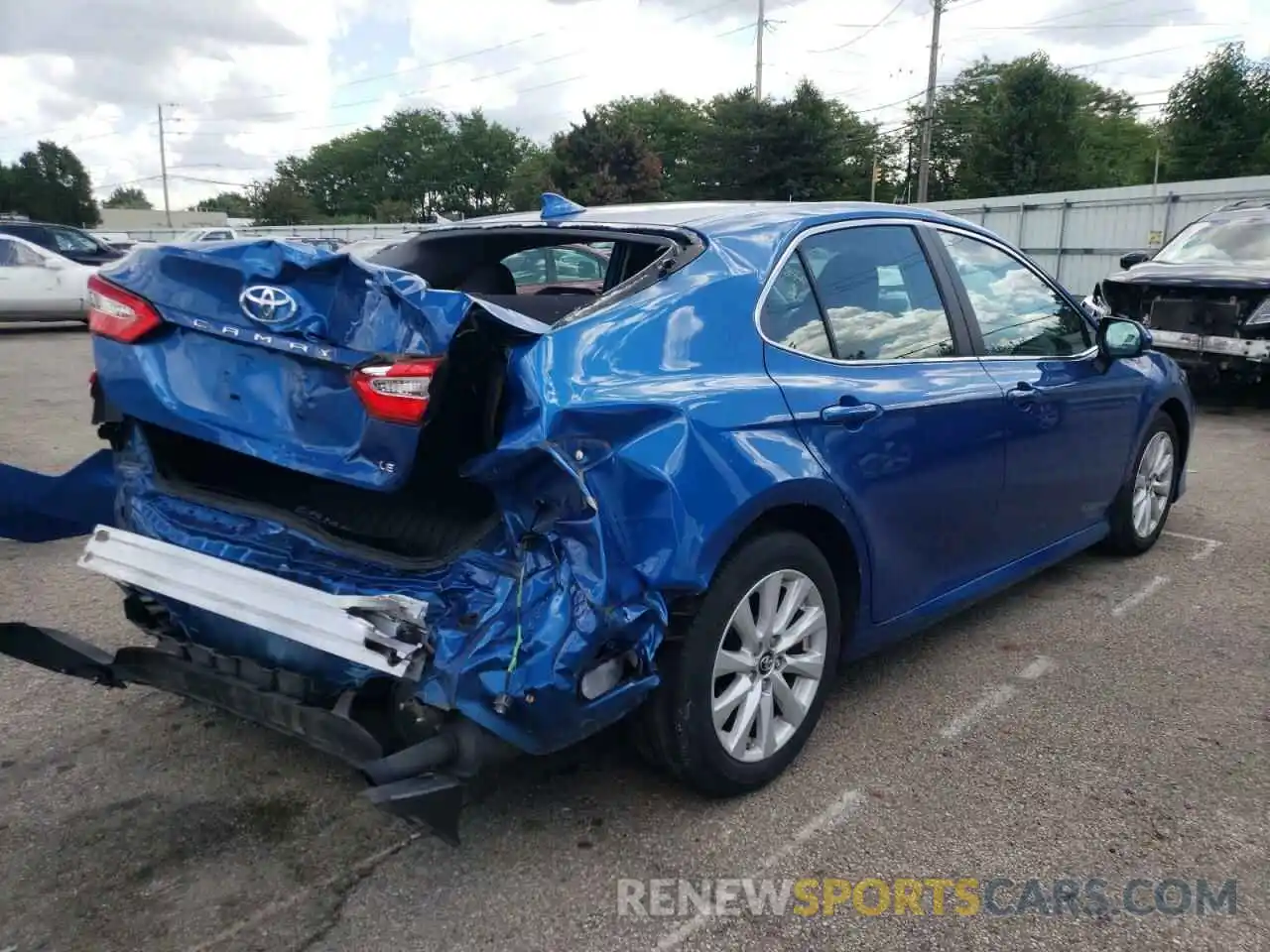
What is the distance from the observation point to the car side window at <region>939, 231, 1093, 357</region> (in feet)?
12.6

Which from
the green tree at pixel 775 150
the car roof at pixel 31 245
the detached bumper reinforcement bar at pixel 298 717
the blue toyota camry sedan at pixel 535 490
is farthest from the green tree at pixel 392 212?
the detached bumper reinforcement bar at pixel 298 717

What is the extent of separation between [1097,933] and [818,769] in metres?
0.91

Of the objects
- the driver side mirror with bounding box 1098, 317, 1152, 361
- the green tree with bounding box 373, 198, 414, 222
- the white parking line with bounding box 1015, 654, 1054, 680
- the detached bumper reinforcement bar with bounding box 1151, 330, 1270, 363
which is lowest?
the white parking line with bounding box 1015, 654, 1054, 680

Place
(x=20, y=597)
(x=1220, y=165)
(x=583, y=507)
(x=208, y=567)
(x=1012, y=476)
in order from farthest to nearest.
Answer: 1. (x=1220, y=165)
2. (x=20, y=597)
3. (x=1012, y=476)
4. (x=208, y=567)
5. (x=583, y=507)

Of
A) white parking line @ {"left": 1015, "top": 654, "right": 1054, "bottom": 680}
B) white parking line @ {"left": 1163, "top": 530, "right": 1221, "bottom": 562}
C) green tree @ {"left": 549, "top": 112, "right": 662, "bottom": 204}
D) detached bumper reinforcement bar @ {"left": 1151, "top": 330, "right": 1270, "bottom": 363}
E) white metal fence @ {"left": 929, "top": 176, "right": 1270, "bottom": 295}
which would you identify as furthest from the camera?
green tree @ {"left": 549, "top": 112, "right": 662, "bottom": 204}

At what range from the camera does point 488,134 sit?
93812 millimetres

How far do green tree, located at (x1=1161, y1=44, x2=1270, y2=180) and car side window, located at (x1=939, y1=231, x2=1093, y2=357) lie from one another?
40972 millimetres

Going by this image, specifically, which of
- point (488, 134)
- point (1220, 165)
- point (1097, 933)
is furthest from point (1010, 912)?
point (488, 134)

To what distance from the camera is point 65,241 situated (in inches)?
712

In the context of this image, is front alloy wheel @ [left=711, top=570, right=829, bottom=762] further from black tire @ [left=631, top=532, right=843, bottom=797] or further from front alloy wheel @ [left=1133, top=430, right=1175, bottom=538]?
front alloy wheel @ [left=1133, top=430, right=1175, bottom=538]

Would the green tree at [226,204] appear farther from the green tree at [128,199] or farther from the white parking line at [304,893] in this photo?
the white parking line at [304,893]

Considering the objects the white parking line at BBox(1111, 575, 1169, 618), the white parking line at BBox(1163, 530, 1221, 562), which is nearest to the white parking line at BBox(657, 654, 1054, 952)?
the white parking line at BBox(1111, 575, 1169, 618)

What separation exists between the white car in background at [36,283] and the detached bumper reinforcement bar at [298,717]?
48.9ft

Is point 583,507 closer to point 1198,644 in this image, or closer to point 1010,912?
point 1010,912
